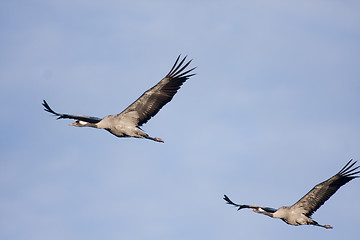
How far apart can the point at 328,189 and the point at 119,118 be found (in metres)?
8.80

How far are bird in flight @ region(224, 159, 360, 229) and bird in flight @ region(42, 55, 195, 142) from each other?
5.85 meters

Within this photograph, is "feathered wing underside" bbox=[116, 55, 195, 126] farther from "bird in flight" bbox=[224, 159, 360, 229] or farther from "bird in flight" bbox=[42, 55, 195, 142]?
"bird in flight" bbox=[224, 159, 360, 229]

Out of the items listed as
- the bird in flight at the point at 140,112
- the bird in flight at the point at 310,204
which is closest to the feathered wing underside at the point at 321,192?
the bird in flight at the point at 310,204

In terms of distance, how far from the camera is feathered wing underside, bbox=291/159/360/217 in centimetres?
2784

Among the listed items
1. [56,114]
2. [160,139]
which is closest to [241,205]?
[160,139]

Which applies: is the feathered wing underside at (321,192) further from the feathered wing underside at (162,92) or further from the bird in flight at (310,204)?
the feathered wing underside at (162,92)

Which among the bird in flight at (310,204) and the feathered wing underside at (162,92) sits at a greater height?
the feathered wing underside at (162,92)

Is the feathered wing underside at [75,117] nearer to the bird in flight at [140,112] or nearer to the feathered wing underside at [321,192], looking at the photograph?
the bird in flight at [140,112]

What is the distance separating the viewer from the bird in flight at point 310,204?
27.9 metres

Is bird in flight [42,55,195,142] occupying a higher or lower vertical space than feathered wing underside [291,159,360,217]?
higher

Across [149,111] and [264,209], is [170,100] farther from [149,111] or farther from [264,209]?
[264,209]

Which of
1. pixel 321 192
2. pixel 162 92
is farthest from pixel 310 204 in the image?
pixel 162 92

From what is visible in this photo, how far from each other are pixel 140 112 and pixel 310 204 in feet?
26.0

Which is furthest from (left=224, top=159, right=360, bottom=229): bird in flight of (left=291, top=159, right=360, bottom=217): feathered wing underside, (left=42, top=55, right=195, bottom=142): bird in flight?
(left=42, top=55, right=195, bottom=142): bird in flight
